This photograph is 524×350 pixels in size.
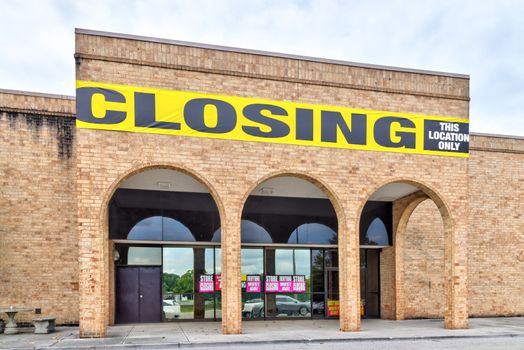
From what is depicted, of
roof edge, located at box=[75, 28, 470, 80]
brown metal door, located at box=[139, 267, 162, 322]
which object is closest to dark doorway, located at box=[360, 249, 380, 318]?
roof edge, located at box=[75, 28, 470, 80]

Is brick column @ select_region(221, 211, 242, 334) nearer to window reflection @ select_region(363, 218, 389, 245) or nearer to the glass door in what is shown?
the glass door

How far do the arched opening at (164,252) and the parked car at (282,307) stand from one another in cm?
104

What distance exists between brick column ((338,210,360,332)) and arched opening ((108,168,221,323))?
4.44 m

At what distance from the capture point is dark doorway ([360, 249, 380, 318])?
17.2 meters

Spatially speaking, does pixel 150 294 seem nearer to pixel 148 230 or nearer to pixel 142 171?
pixel 148 230

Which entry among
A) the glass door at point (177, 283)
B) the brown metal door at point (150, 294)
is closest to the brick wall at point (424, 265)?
the glass door at point (177, 283)

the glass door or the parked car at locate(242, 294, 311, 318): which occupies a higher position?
the glass door

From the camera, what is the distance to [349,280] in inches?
517

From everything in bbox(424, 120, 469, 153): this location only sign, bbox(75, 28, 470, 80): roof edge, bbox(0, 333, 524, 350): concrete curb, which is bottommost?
bbox(0, 333, 524, 350): concrete curb

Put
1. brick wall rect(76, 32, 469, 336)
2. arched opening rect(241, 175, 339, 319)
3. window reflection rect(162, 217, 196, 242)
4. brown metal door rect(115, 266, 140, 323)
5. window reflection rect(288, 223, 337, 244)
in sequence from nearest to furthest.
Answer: brick wall rect(76, 32, 469, 336)
window reflection rect(162, 217, 196, 242)
brown metal door rect(115, 266, 140, 323)
arched opening rect(241, 175, 339, 319)
window reflection rect(288, 223, 337, 244)

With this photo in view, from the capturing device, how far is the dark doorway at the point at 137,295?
15359 mm

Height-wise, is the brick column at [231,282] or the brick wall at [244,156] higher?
the brick wall at [244,156]

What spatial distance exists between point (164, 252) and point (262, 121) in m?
6.13

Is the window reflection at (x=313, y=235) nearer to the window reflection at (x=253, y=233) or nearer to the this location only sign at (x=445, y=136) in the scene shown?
the window reflection at (x=253, y=233)
